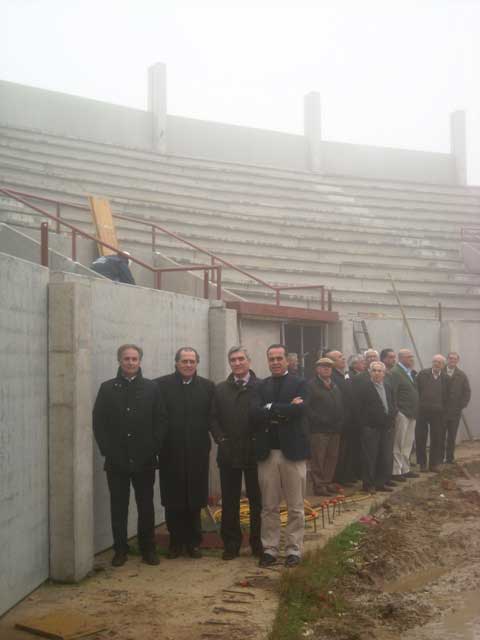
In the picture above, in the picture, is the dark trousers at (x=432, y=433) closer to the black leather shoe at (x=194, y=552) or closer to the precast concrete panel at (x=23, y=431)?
the black leather shoe at (x=194, y=552)

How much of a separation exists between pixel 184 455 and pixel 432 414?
19.2ft

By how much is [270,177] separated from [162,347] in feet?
52.9

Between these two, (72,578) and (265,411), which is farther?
(265,411)

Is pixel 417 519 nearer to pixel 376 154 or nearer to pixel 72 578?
pixel 72 578

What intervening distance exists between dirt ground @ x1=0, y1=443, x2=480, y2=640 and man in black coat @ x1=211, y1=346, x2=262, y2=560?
0.70ft

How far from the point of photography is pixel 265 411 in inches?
252

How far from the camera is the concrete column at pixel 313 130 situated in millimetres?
25547

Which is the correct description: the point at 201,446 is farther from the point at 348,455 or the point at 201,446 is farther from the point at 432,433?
the point at 432,433

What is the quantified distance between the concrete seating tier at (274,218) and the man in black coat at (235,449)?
996 cm

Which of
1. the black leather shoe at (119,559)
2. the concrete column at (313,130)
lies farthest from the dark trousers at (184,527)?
the concrete column at (313,130)

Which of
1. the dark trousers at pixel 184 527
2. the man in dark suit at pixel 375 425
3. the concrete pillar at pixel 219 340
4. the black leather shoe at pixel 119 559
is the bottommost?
the black leather shoe at pixel 119 559

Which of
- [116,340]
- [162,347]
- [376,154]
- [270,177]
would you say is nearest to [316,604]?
[116,340]

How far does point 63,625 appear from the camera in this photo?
487 cm

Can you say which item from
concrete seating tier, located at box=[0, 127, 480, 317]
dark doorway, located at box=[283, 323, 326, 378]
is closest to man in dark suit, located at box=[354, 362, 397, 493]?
dark doorway, located at box=[283, 323, 326, 378]
